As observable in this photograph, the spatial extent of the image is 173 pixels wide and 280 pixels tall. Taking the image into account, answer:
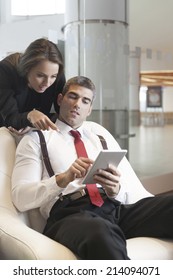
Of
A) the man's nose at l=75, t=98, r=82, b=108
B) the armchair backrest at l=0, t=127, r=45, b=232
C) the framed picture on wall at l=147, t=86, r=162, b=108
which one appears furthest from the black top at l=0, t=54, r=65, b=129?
the framed picture on wall at l=147, t=86, r=162, b=108

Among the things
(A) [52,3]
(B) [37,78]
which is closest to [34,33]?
(A) [52,3]

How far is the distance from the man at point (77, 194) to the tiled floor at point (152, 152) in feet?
9.78

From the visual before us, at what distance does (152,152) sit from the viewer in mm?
7605

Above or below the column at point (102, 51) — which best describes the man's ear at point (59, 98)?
below

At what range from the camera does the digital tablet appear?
1681 millimetres

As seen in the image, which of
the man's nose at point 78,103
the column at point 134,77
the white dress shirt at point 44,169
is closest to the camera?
the white dress shirt at point 44,169

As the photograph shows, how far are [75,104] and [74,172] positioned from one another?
50 cm

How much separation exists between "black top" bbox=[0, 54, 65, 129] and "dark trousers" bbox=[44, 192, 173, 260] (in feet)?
1.81

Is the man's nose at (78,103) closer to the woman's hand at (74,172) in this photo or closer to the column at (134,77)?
the woman's hand at (74,172)

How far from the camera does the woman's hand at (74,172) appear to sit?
1.74 m

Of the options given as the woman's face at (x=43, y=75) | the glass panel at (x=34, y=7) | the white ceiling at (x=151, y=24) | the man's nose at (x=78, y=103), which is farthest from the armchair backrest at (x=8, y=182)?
the glass panel at (x=34, y=7)

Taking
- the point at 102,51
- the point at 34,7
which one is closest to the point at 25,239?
the point at 102,51

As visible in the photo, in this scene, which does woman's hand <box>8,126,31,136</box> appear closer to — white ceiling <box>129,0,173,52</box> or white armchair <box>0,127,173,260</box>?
white armchair <box>0,127,173,260</box>

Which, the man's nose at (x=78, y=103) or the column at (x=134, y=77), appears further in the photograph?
the column at (x=134, y=77)
